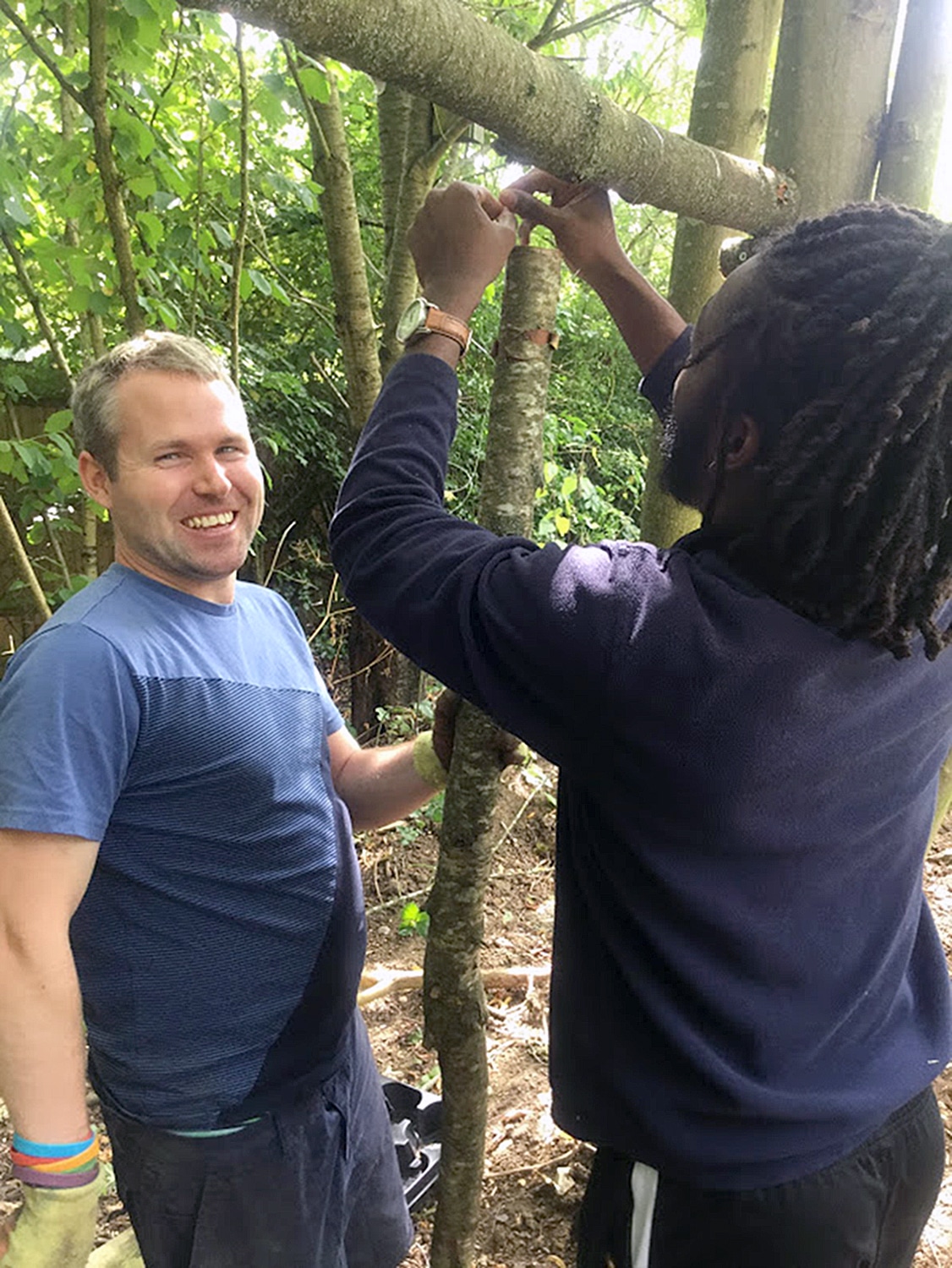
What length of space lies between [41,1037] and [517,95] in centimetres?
159

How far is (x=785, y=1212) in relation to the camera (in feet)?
3.76

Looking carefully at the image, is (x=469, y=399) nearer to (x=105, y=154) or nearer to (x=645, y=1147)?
(x=105, y=154)

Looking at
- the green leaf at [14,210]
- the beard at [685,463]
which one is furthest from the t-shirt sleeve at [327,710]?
the green leaf at [14,210]

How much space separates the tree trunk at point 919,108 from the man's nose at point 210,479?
141cm

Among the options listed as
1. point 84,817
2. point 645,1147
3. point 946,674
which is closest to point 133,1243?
point 84,817

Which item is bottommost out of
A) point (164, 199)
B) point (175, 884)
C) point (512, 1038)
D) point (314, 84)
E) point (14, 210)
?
point (512, 1038)

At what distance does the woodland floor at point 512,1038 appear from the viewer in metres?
2.61

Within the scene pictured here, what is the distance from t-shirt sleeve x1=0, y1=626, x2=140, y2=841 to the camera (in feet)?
4.44

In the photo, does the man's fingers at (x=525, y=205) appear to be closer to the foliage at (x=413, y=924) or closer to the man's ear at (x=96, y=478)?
the man's ear at (x=96, y=478)

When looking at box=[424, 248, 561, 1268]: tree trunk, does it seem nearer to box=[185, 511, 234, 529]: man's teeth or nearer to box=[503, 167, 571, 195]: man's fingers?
box=[503, 167, 571, 195]: man's fingers

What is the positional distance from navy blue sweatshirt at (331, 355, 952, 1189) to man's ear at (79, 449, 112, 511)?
29.3 inches

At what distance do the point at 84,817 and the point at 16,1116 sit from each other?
1.64 feet

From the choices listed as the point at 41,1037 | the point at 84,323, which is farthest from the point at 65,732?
the point at 84,323

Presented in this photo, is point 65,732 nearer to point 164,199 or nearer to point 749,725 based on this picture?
point 749,725
